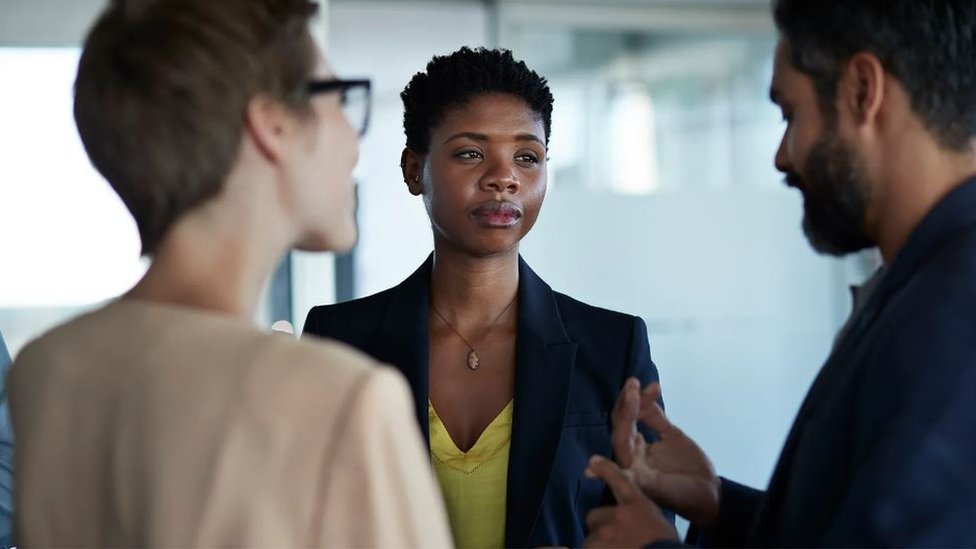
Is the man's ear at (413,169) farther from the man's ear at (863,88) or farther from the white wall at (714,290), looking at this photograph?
the white wall at (714,290)

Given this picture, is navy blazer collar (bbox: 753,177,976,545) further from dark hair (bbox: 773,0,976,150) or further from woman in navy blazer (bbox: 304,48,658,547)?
woman in navy blazer (bbox: 304,48,658,547)

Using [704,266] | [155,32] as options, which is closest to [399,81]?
[704,266]

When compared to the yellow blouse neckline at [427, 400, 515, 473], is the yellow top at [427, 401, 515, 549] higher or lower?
lower

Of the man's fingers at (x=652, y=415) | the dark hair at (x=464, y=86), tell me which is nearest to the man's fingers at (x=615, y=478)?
the man's fingers at (x=652, y=415)

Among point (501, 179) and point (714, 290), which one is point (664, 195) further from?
point (501, 179)

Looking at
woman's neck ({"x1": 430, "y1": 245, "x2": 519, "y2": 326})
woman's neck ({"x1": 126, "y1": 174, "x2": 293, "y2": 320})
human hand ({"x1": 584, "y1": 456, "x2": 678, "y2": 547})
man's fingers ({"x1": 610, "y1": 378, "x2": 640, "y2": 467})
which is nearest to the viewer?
woman's neck ({"x1": 126, "y1": 174, "x2": 293, "y2": 320})

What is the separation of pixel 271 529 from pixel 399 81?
165 inches

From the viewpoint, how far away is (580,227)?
5234 millimetres

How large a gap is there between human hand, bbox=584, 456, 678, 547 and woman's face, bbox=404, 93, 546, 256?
0.75 meters

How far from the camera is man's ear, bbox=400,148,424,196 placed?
2354 mm

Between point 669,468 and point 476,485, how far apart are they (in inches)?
19.1

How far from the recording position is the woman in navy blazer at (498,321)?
2037 mm

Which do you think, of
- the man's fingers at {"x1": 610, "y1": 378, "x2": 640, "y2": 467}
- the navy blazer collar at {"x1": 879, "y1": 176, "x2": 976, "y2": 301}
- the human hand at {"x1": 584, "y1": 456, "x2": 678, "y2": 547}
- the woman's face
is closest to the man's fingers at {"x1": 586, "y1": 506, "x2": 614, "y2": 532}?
the human hand at {"x1": 584, "y1": 456, "x2": 678, "y2": 547}

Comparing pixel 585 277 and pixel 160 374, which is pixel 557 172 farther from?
pixel 160 374
